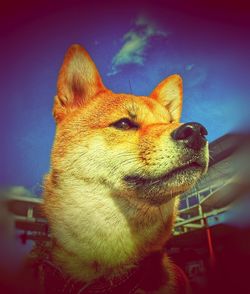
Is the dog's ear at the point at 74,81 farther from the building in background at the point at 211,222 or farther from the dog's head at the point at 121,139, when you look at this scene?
the building in background at the point at 211,222

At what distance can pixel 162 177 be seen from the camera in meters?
1.87

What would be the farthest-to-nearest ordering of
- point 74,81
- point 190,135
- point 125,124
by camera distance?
point 74,81
point 125,124
point 190,135

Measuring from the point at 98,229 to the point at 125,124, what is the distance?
0.71m

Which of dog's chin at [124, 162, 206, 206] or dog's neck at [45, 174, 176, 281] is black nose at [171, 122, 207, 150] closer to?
dog's chin at [124, 162, 206, 206]

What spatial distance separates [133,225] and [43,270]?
646 millimetres

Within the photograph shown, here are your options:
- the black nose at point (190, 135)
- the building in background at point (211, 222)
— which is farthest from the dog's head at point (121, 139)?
the building in background at point (211, 222)

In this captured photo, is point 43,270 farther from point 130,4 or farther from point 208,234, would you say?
point 130,4

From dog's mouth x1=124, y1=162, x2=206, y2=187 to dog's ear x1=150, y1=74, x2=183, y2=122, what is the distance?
2.43ft

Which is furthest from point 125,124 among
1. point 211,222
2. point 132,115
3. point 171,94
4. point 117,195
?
point 211,222

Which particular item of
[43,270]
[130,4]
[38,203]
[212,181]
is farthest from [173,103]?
[43,270]

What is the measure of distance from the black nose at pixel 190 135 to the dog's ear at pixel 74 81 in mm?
848

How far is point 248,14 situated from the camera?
280 cm

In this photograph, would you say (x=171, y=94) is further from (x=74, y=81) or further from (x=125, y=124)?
Result: (x=74, y=81)

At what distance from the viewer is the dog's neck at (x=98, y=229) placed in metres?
1.99
